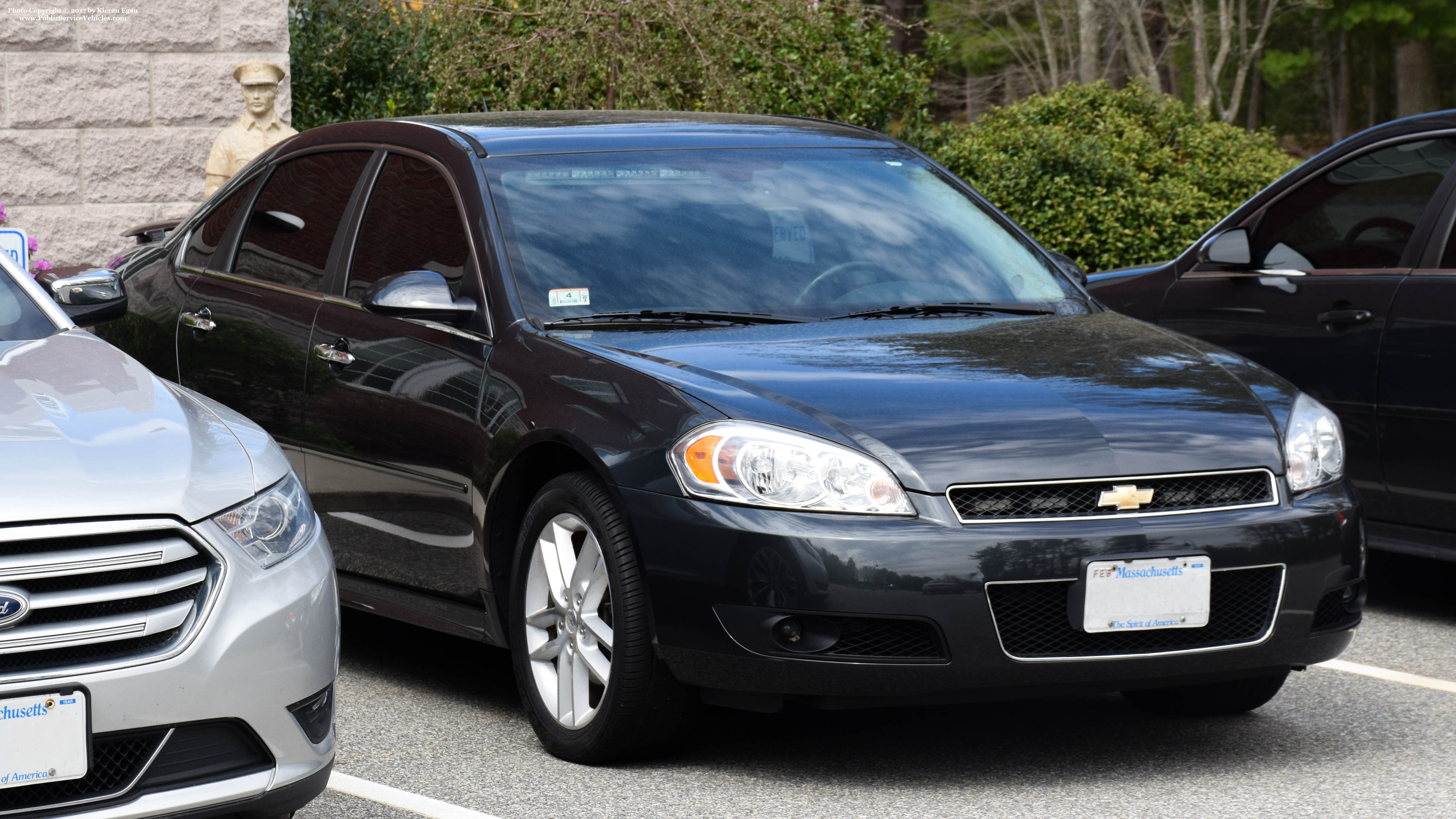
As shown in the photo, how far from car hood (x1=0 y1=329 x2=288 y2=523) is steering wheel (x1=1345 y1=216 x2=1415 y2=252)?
4186 millimetres

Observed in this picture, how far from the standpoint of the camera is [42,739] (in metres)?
3.28

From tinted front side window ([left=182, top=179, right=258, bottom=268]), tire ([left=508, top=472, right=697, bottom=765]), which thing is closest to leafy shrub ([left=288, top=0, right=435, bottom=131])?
tinted front side window ([left=182, top=179, right=258, bottom=268])

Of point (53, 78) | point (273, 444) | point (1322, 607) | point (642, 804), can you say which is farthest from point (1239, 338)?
point (53, 78)

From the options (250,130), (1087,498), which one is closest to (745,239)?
(1087,498)

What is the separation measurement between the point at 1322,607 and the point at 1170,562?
0.56m

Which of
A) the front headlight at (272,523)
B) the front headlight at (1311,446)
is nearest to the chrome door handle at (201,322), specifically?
the front headlight at (272,523)

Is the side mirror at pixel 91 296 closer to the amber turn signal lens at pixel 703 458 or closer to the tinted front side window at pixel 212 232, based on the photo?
the tinted front side window at pixel 212 232

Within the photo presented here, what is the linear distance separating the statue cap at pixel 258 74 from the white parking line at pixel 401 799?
8.59m

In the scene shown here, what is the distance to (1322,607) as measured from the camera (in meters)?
4.64

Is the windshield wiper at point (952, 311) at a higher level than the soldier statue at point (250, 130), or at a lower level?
higher

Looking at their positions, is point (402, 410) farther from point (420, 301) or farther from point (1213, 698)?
point (1213, 698)

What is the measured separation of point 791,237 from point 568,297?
741 mm

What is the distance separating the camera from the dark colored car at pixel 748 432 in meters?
4.28

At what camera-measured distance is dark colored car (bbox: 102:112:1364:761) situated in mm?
4277
